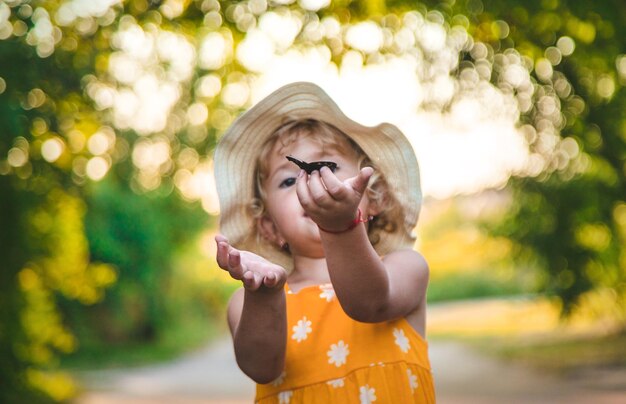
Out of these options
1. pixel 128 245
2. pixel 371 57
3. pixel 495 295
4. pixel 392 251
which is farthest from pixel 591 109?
pixel 495 295

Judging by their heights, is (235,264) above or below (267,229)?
below

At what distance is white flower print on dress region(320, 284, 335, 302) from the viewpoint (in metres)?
1.99

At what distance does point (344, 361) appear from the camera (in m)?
1.91

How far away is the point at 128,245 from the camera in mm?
14438

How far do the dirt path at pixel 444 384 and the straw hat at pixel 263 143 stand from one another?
22.2 feet

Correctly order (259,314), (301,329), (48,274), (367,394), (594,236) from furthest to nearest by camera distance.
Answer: (594,236), (48,274), (301,329), (367,394), (259,314)

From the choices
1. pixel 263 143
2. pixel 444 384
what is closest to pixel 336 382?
pixel 263 143

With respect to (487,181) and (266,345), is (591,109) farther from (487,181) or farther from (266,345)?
(266,345)

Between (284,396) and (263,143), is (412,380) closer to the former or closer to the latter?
(284,396)

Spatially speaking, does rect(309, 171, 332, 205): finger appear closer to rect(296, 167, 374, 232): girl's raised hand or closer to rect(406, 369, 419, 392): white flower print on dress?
rect(296, 167, 374, 232): girl's raised hand

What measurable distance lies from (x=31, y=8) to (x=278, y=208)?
2.97 meters

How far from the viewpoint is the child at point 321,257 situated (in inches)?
64.1

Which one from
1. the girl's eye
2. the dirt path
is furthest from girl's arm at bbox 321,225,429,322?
the dirt path

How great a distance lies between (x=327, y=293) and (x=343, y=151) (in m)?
0.36
